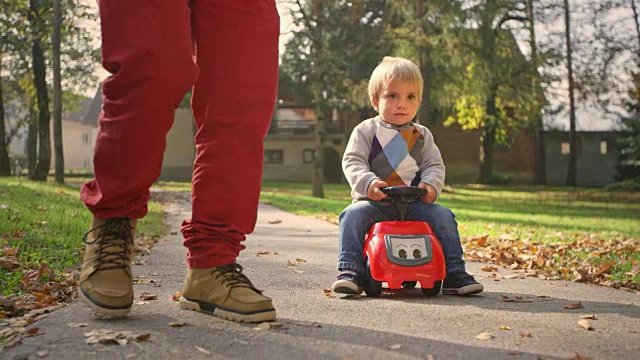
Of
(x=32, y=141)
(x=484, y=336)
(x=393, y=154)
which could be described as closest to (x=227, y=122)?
(x=484, y=336)

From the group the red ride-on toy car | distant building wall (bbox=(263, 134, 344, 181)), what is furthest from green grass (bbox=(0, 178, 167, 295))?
distant building wall (bbox=(263, 134, 344, 181))

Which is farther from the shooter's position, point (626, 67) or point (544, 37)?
point (544, 37)

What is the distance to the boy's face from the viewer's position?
475 centimetres

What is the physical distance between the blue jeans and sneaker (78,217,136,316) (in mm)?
1529

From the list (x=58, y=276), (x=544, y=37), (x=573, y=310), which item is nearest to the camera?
(x=573, y=310)

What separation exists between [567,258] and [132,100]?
17.6ft

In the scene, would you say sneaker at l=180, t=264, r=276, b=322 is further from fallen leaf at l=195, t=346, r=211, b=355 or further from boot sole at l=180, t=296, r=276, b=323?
fallen leaf at l=195, t=346, r=211, b=355

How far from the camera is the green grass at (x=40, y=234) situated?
5.37 meters

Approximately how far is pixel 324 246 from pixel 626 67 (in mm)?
23925

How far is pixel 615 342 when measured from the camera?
303cm

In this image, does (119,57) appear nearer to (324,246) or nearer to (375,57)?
(324,246)

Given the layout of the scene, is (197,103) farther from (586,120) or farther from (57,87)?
(586,120)

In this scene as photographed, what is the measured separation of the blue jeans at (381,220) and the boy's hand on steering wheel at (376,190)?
0.47 ft

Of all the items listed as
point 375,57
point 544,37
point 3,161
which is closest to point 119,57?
point 3,161
